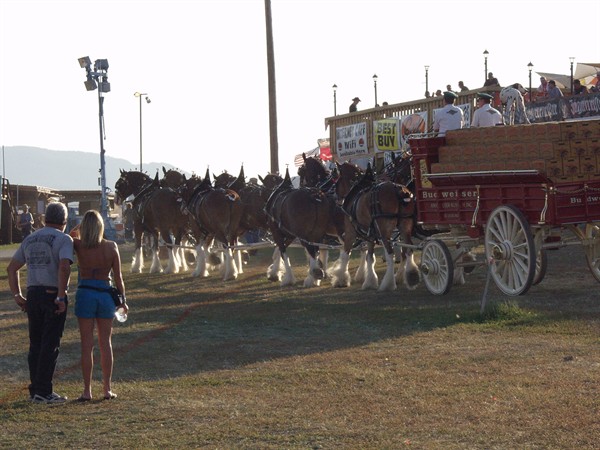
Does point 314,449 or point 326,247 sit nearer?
point 314,449

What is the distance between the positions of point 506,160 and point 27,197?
44.7m

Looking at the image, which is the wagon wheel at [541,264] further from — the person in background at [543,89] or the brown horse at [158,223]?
the person in background at [543,89]

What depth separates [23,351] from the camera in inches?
504

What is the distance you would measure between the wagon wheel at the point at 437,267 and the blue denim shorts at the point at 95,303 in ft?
24.6

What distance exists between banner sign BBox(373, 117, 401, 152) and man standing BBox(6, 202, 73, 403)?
2316cm

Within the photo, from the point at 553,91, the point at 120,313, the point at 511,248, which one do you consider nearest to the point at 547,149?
the point at 511,248

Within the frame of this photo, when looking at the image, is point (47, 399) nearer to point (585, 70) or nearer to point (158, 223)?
point (158, 223)

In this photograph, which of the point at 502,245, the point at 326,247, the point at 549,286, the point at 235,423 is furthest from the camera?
the point at 326,247

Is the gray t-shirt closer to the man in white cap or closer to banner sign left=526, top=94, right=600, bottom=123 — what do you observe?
banner sign left=526, top=94, right=600, bottom=123

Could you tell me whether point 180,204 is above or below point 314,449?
above

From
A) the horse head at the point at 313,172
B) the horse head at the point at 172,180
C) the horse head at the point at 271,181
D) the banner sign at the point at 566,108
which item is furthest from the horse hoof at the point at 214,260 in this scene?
the banner sign at the point at 566,108

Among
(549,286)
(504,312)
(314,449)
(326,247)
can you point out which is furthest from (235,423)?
(326,247)

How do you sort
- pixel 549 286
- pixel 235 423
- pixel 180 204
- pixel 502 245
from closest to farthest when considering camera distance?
pixel 235 423 < pixel 502 245 < pixel 549 286 < pixel 180 204

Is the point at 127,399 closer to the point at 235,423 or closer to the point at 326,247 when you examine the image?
the point at 235,423
